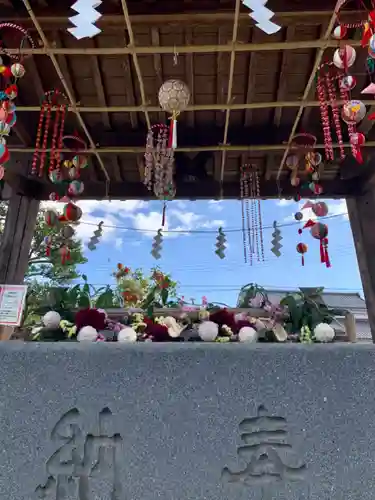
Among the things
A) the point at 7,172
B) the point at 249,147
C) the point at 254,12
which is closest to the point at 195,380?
the point at 254,12

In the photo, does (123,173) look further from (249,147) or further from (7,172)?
(249,147)

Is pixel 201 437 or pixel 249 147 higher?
pixel 249 147

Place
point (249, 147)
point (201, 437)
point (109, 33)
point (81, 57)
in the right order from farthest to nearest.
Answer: point (249, 147), point (81, 57), point (109, 33), point (201, 437)

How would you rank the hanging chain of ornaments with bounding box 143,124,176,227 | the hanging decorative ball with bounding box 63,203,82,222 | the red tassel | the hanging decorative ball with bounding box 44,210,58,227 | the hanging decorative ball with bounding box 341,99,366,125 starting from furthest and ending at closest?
1. the hanging decorative ball with bounding box 44,210,58,227
2. the hanging decorative ball with bounding box 63,203,82,222
3. the red tassel
4. the hanging chain of ornaments with bounding box 143,124,176,227
5. the hanging decorative ball with bounding box 341,99,366,125

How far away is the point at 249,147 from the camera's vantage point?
3545 millimetres

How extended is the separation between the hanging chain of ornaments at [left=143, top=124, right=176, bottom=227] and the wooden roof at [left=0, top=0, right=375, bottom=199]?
175 millimetres

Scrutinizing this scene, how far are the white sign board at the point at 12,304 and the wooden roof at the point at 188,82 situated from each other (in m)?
1.55

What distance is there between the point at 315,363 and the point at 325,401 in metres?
0.11

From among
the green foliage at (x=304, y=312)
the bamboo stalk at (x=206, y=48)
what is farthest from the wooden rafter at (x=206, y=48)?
the green foliage at (x=304, y=312)

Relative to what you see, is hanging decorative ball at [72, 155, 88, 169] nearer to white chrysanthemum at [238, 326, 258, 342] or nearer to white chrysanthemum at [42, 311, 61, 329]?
white chrysanthemum at [42, 311, 61, 329]

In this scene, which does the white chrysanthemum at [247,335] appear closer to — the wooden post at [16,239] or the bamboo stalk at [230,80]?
→ the bamboo stalk at [230,80]

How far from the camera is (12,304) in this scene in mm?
2195

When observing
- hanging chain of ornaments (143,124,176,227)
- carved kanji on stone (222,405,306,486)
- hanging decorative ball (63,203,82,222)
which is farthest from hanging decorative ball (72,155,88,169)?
carved kanji on stone (222,405,306,486)

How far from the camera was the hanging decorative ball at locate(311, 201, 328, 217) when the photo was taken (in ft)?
13.0
